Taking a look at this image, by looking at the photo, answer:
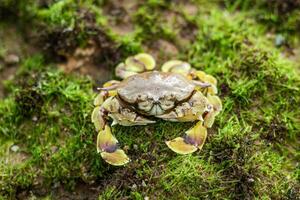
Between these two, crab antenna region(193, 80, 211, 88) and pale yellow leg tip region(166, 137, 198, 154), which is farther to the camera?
crab antenna region(193, 80, 211, 88)

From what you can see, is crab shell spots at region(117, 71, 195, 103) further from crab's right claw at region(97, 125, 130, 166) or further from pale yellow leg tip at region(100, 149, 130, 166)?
pale yellow leg tip at region(100, 149, 130, 166)

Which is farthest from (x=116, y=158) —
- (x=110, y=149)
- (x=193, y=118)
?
(x=193, y=118)

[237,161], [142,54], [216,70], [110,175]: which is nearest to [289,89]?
[216,70]

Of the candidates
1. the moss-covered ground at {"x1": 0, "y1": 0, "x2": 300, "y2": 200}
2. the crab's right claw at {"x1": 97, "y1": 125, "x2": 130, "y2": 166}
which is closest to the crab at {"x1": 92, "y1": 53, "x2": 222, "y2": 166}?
the crab's right claw at {"x1": 97, "y1": 125, "x2": 130, "y2": 166}

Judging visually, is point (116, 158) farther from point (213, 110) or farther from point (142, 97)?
point (213, 110)

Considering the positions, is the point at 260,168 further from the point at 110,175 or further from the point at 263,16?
the point at 263,16

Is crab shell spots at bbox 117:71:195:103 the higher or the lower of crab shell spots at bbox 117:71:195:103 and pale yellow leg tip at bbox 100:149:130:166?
the higher

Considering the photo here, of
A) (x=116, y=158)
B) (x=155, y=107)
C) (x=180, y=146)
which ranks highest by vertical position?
(x=155, y=107)
